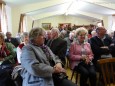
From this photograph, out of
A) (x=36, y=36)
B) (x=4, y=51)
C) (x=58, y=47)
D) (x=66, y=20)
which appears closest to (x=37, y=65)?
(x=36, y=36)

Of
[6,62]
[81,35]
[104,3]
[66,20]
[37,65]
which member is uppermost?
[104,3]

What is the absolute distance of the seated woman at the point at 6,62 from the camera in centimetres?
312

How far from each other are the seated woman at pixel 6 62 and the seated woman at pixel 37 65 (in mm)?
668

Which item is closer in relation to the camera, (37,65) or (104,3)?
(37,65)

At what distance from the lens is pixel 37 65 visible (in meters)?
2.42

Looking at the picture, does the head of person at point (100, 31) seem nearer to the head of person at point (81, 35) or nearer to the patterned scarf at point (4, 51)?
the head of person at point (81, 35)

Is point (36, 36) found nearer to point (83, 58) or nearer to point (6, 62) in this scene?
point (6, 62)

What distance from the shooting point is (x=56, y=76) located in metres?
2.69

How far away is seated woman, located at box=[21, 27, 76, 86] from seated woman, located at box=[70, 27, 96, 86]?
42.1 inches

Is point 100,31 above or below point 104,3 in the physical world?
below

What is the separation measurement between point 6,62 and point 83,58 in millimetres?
1400

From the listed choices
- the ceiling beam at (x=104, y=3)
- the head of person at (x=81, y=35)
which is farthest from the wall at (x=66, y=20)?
the head of person at (x=81, y=35)

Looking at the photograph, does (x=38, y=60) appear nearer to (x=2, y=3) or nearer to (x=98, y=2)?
(x=2, y=3)

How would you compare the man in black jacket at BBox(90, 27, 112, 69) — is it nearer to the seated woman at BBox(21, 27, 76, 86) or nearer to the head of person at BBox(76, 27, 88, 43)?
the head of person at BBox(76, 27, 88, 43)
